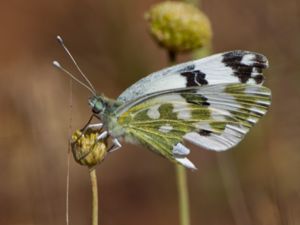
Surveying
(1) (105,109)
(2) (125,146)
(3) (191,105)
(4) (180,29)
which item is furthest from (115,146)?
(2) (125,146)

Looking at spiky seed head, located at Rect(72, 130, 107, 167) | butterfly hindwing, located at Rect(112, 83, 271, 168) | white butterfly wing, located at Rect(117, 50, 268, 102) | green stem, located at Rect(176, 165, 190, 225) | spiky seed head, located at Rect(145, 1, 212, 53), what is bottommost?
green stem, located at Rect(176, 165, 190, 225)

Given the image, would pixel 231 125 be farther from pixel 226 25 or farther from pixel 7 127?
pixel 226 25

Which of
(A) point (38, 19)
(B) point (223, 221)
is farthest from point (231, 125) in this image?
(A) point (38, 19)

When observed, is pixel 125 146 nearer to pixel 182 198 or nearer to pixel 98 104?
pixel 182 198

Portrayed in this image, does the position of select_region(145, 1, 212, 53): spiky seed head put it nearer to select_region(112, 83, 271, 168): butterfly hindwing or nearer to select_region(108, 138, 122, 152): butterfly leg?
select_region(112, 83, 271, 168): butterfly hindwing

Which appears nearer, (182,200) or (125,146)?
(182,200)

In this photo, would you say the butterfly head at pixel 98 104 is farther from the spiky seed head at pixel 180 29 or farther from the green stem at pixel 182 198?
the spiky seed head at pixel 180 29

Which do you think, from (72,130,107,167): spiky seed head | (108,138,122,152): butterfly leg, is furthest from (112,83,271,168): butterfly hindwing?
(72,130,107,167): spiky seed head
